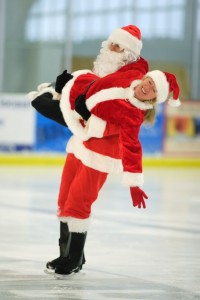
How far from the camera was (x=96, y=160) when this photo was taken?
5.54 m

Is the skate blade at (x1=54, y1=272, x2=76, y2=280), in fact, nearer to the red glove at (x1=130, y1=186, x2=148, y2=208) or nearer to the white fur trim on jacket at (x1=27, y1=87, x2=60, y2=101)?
the red glove at (x1=130, y1=186, x2=148, y2=208)

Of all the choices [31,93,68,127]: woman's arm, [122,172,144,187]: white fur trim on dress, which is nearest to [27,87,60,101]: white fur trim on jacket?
[31,93,68,127]: woman's arm

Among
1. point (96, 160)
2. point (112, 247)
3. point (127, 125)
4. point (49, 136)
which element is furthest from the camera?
point (49, 136)

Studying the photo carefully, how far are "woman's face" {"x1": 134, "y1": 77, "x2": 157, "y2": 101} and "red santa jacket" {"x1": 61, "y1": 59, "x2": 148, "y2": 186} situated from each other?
0.04m

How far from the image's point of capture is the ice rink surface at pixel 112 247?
5160 mm

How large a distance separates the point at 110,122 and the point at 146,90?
0.88 ft

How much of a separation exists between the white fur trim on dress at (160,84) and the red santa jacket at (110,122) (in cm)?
11

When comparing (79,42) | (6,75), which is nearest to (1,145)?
(6,75)

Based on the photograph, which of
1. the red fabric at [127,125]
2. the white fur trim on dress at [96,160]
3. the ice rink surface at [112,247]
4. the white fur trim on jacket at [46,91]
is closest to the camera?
the ice rink surface at [112,247]

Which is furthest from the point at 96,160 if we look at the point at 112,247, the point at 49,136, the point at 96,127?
the point at 49,136

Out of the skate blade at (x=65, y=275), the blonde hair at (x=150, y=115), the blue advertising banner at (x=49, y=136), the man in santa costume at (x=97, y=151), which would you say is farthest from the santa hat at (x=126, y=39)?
the blue advertising banner at (x=49, y=136)

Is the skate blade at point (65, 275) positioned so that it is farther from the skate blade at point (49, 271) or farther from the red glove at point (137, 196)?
the red glove at point (137, 196)

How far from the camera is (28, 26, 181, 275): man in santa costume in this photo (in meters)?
5.38

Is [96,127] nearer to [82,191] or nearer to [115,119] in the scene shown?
[115,119]
